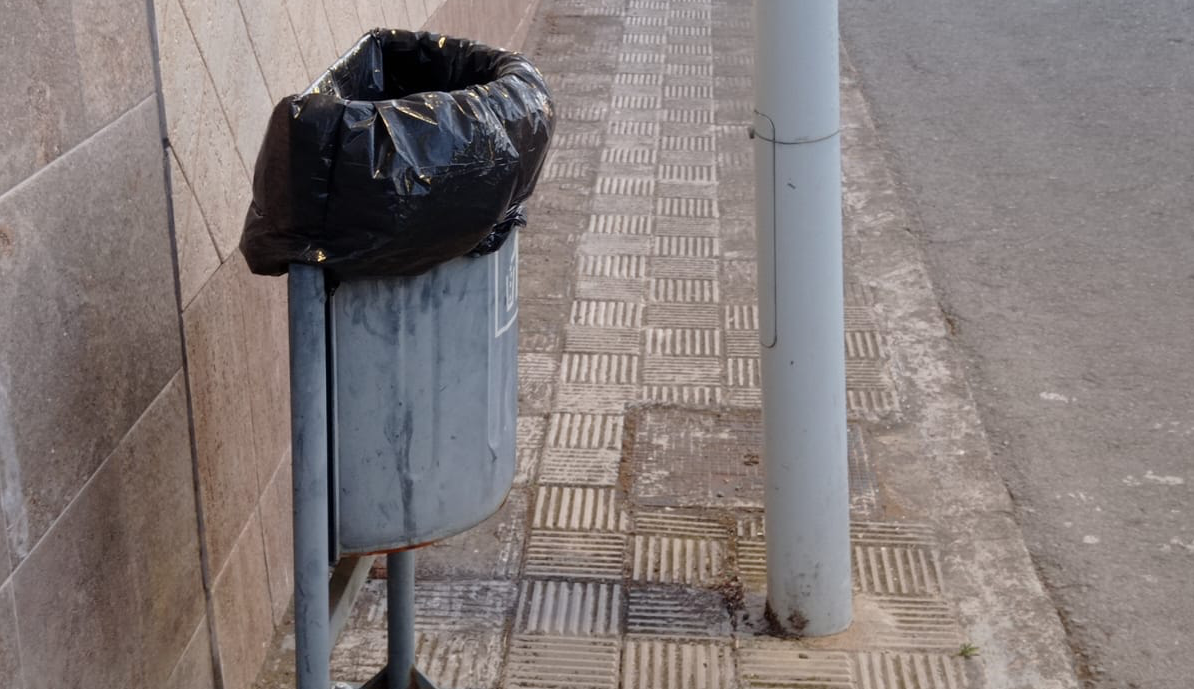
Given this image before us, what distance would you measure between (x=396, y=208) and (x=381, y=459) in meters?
0.51

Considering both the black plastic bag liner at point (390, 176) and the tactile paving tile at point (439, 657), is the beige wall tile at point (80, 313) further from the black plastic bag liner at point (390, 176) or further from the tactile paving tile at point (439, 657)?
the tactile paving tile at point (439, 657)

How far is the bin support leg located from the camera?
2883 millimetres

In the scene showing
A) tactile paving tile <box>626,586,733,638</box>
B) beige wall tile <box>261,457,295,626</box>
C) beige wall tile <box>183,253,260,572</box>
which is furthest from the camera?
tactile paving tile <box>626,586,733,638</box>

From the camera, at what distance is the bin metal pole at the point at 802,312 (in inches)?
122

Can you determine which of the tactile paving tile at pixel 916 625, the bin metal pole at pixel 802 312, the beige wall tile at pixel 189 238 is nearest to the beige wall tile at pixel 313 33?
the beige wall tile at pixel 189 238

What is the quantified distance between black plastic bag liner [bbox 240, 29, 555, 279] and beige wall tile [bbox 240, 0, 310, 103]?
110 centimetres

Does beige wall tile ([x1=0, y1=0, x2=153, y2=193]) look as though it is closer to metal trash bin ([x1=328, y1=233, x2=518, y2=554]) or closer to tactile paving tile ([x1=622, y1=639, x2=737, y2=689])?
metal trash bin ([x1=328, y1=233, x2=518, y2=554])

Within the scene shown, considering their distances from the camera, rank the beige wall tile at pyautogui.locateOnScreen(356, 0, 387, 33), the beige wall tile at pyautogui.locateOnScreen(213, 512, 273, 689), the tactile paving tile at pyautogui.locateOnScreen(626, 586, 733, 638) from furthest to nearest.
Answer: the beige wall tile at pyautogui.locateOnScreen(356, 0, 387, 33)
the tactile paving tile at pyautogui.locateOnScreen(626, 586, 733, 638)
the beige wall tile at pyautogui.locateOnScreen(213, 512, 273, 689)

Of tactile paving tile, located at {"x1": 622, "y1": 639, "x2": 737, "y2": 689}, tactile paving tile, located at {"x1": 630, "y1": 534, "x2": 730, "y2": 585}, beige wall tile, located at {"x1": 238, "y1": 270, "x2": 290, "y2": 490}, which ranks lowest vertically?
tactile paving tile, located at {"x1": 630, "y1": 534, "x2": 730, "y2": 585}

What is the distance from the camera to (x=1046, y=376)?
487 cm

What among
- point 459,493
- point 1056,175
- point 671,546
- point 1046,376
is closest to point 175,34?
point 459,493

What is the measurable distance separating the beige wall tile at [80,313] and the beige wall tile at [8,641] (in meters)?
0.07

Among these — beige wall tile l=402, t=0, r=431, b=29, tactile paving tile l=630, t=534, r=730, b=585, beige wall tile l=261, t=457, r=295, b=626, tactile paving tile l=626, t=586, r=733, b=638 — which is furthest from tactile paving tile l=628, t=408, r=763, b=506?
beige wall tile l=402, t=0, r=431, b=29

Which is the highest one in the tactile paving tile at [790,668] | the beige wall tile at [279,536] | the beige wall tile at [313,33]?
the beige wall tile at [313,33]
